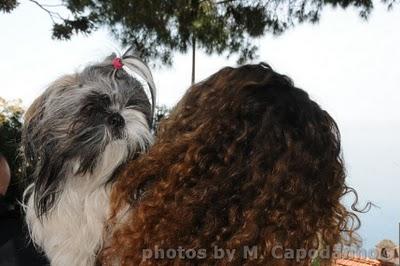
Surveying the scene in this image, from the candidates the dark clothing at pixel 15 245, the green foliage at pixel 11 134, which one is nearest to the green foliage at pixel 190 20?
the green foliage at pixel 11 134

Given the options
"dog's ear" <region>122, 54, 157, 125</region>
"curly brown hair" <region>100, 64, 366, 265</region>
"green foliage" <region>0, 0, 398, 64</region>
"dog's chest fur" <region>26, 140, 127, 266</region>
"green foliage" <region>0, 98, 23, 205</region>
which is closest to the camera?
"curly brown hair" <region>100, 64, 366, 265</region>

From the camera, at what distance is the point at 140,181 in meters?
1.76

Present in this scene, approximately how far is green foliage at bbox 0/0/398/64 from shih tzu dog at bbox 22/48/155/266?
6.42 meters

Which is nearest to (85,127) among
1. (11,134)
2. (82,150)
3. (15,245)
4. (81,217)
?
(82,150)

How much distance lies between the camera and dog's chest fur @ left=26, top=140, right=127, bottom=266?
2.03 metres

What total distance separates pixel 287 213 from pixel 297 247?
0.40 feet

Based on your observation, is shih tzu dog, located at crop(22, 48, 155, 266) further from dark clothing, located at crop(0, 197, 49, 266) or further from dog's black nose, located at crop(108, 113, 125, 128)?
dark clothing, located at crop(0, 197, 49, 266)

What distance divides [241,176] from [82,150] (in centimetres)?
66

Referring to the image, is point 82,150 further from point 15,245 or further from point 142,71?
point 15,245

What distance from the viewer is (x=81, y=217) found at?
2.05 m

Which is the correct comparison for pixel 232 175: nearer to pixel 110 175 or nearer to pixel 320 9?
pixel 110 175

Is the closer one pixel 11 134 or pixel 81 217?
pixel 81 217

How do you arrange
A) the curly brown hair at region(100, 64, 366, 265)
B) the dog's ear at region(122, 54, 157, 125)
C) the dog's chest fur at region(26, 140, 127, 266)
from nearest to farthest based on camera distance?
1. the curly brown hair at region(100, 64, 366, 265)
2. the dog's chest fur at region(26, 140, 127, 266)
3. the dog's ear at region(122, 54, 157, 125)

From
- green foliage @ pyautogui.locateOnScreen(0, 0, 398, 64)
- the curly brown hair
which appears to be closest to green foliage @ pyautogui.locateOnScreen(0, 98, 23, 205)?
green foliage @ pyautogui.locateOnScreen(0, 0, 398, 64)
